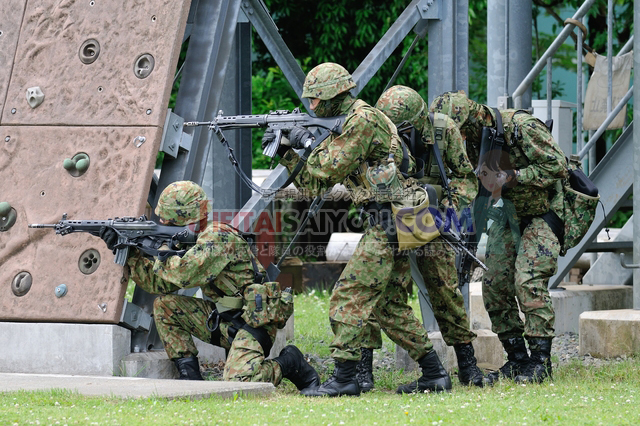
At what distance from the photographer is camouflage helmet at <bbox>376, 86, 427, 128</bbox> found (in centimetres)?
624

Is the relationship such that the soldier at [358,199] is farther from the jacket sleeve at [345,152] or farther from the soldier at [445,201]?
the soldier at [445,201]

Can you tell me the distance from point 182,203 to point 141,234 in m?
0.34

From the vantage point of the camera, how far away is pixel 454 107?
6.46 metres

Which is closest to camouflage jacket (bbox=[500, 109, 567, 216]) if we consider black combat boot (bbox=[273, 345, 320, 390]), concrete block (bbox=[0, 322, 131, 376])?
black combat boot (bbox=[273, 345, 320, 390])

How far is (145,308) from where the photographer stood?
6.74 meters

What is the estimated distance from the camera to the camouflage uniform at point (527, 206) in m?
6.47

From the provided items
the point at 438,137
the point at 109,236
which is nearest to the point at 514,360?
the point at 438,137

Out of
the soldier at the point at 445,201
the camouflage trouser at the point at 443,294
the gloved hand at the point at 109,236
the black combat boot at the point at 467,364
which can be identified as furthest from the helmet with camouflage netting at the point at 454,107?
the gloved hand at the point at 109,236

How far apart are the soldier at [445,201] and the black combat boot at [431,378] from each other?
0.28m

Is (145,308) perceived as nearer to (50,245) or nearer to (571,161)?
(50,245)

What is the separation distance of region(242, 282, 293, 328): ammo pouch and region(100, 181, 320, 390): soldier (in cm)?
1

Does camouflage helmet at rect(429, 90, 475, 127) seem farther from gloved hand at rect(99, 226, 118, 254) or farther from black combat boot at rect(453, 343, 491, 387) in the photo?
gloved hand at rect(99, 226, 118, 254)

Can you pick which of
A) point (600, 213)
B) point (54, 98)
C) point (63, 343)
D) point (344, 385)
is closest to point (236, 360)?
point (344, 385)

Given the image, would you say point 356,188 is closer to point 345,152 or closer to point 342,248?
point 345,152
